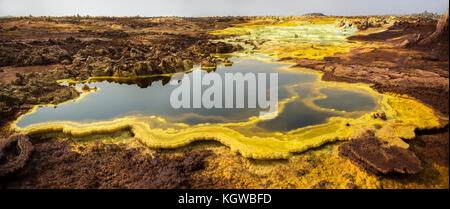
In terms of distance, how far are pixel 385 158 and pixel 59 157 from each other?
1215 centimetres

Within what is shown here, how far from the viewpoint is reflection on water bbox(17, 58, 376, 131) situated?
11597mm

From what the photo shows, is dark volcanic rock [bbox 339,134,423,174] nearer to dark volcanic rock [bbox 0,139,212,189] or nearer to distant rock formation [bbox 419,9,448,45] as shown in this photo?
distant rock formation [bbox 419,9,448,45]

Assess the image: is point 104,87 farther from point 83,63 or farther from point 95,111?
point 83,63

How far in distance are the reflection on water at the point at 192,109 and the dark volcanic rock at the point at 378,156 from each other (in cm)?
250

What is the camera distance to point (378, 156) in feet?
25.7

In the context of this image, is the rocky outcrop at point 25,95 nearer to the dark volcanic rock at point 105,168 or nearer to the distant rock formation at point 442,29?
the dark volcanic rock at point 105,168

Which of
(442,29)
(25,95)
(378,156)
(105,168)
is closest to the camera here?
(378,156)

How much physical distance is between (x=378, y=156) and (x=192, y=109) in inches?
350

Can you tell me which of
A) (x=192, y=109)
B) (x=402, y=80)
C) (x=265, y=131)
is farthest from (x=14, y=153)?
(x=402, y=80)

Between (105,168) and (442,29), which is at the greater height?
(442,29)

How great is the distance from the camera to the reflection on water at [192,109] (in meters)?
11.6

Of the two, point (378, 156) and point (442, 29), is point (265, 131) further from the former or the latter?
point (442, 29)

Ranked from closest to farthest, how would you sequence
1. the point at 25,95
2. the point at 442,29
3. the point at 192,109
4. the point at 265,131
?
the point at 442,29 → the point at 265,131 → the point at 192,109 → the point at 25,95
